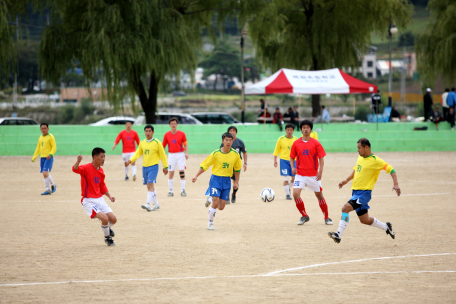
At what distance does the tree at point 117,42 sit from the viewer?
2566 centimetres

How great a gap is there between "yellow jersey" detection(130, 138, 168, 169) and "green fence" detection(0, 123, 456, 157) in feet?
46.2

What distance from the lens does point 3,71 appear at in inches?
989

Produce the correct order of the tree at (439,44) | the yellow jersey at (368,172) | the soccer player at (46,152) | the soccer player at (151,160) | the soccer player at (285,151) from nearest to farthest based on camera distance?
the yellow jersey at (368,172), the soccer player at (151,160), the soccer player at (285,151), the soccer player at (46,152), the tree at (439,44)

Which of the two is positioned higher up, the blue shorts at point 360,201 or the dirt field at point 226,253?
the blue shorts at point 360,201

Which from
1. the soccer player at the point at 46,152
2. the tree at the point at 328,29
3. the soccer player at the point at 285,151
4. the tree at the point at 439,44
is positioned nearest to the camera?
the soccer player at the point at 285,151

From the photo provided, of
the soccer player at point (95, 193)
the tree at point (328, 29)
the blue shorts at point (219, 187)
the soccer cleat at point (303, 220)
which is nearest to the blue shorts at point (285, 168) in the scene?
the soccer cleat at point (303, 220)

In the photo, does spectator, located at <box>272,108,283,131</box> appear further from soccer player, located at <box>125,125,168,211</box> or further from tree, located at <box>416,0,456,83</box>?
soccer player, located at <box>125,125,168,211</box>

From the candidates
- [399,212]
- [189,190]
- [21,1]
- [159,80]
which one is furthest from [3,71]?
[399,212]

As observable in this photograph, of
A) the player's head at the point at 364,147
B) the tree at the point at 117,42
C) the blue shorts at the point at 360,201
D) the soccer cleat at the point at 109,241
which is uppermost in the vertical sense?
the tree at the point at 117,42

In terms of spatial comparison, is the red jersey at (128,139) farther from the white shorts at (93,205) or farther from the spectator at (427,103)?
the spectator at (427,103)

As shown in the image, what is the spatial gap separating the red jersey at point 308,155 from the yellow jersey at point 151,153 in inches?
132

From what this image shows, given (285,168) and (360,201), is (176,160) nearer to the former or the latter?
(285,168)

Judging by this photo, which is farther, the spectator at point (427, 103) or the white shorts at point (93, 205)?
the spectator at point (427, 103)

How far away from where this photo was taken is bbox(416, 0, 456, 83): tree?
30.8m
